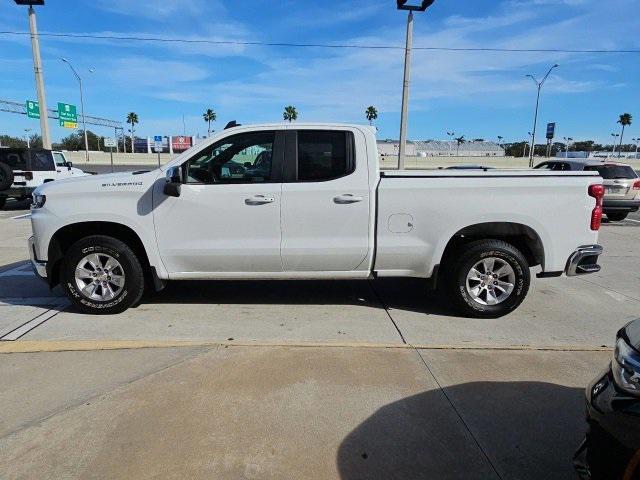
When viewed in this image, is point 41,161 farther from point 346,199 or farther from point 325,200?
point 346,199

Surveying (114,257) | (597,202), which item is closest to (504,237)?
(597,202)

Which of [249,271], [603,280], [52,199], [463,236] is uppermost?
[52,199]

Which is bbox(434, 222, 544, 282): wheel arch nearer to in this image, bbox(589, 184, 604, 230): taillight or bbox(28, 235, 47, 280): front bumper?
bbox(589, 184, 604, 230): taillight

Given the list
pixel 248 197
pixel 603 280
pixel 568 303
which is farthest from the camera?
pixel 603 280

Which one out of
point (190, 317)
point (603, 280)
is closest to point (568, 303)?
point (603, 280)

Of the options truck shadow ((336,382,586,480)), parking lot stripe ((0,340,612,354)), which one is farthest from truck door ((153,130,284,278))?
truck shadow ((336,382,586,480))

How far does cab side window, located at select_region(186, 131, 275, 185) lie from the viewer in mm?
4848

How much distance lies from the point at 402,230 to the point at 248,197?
5.19 ft

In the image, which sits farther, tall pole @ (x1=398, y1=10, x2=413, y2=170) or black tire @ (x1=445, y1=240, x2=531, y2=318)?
tall pole @ (x1=398, y1=10, x2=413, y2=170)

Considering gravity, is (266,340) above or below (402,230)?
below

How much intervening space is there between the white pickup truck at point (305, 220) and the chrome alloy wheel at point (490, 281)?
0.5 inches

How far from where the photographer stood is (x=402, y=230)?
4.89 metres

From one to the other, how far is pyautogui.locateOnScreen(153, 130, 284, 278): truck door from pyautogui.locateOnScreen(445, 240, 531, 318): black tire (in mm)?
1832

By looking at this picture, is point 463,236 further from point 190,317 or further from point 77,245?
point 77,245
